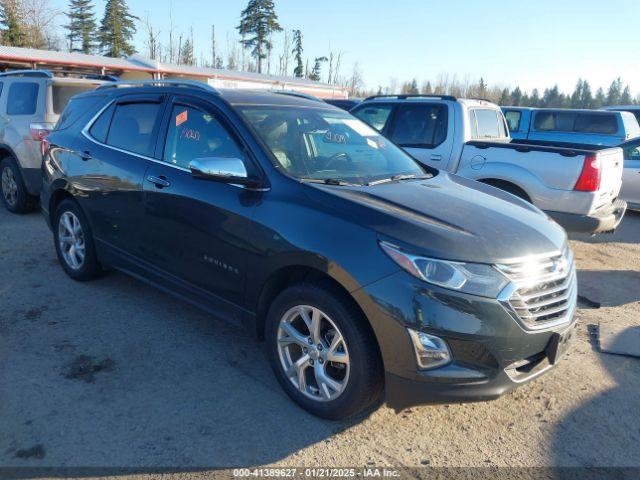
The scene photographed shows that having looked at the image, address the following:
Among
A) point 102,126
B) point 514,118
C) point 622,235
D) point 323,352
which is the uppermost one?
point 514,118

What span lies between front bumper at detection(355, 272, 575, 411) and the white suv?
6155mm

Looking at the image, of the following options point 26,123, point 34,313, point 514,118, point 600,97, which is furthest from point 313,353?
point 600,97

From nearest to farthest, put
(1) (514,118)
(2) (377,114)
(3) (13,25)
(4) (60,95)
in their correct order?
(4) (60,95)
(2) (377,114)
(1) (514,118)
(3) (13,25)

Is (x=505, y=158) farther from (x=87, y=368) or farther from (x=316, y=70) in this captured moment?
(x=316, y=70)

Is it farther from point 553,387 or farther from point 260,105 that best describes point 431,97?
point 553,387

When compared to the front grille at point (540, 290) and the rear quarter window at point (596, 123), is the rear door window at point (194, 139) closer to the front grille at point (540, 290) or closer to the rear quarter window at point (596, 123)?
the front grille at point (540, 290)

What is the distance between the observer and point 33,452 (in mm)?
2650

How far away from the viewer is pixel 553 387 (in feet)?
11.3

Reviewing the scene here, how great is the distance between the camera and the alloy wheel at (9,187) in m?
7.36

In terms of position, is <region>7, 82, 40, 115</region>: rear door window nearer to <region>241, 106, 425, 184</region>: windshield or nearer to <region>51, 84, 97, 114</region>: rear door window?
<region>51, 84, 97, 114</region>: rear door window

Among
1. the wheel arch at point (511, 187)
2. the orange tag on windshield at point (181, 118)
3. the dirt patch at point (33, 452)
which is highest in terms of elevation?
the orange tag on windshield at point (181, 118)

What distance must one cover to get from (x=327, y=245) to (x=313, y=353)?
0.66 m

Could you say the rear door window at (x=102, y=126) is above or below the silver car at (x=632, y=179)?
above

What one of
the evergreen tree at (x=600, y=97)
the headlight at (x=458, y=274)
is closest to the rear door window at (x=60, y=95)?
the headlight at (x=458, y=274)
